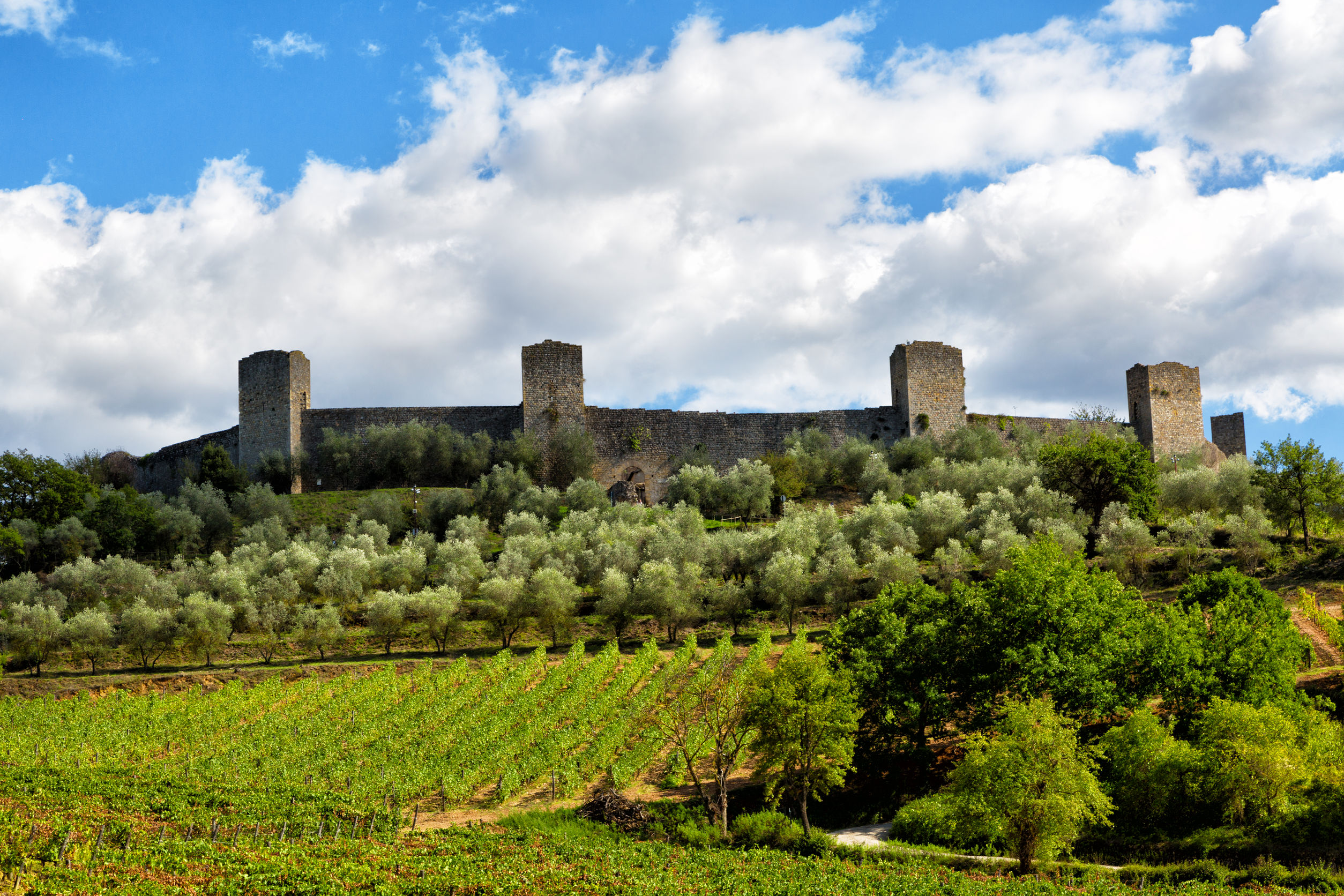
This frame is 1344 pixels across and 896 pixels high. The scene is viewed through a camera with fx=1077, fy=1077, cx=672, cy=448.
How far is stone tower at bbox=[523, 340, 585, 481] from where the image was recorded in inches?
2058

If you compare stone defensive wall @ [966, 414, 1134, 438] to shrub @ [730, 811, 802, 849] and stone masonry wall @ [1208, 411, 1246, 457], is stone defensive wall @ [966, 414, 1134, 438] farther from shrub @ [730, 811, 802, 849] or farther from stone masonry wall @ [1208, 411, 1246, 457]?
shrub @ [730, 811, 802, 849]

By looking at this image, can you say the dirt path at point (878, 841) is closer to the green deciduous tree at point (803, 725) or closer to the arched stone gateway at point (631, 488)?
the green deciduous tree at point (803, 725)

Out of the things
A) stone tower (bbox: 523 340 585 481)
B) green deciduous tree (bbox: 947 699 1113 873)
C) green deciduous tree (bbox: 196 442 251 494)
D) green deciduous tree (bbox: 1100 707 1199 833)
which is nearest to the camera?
green deciduous tree (bbox: 947 699 1113 873)

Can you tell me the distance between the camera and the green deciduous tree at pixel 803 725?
2133cm

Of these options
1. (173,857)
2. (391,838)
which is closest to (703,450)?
(391,838)

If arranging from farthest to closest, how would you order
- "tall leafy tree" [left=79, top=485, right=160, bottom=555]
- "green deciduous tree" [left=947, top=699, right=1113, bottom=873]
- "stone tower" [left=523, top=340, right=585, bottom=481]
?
"stone tower" [left=523, top=340, right=585, bottom=481] → "tall leafy tree" [left=79, top=485, right=160, bottom=555] → "green deciduous tree" [left=947, top=699, right=1113, bottom=873]

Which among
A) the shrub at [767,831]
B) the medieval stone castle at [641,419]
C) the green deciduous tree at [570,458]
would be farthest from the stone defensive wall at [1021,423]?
the shrub at [767,831]

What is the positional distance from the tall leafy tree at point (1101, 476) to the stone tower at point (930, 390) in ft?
37.7

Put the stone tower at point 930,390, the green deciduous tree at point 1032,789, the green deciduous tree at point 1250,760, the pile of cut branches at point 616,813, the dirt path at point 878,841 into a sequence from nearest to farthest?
the green deciduous tree at point 1032,789 < the green deciduous tree at point 1250,760 < the dirt path at point 878,841 < the pile of cut branches at point 616,813 < the stone tower at point 930,390

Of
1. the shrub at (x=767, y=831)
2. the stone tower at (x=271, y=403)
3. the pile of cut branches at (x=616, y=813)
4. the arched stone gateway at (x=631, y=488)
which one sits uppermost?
the stone tower at (x=271, y=403)

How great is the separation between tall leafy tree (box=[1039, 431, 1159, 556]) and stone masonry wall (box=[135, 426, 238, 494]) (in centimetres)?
3729

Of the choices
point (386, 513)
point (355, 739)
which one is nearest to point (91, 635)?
point (386, 513)

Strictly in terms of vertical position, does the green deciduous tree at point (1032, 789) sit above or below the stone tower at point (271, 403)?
below

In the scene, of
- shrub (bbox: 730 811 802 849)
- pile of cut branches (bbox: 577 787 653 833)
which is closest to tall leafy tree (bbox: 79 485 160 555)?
pile of cut branches (bbox: 577 787 653 833)
